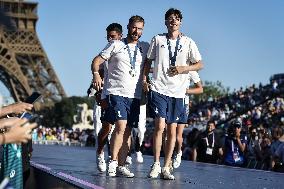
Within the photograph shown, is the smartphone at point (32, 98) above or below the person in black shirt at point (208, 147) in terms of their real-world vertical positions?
above

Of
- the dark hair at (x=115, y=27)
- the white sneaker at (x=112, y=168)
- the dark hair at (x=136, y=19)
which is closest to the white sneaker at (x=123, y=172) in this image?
the white sneaker at (x=112, y=168)

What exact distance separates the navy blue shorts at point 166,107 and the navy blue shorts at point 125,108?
0.24 metres

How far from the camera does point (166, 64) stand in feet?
24.5

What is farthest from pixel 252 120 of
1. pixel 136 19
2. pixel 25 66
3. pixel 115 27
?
pixel 25 66

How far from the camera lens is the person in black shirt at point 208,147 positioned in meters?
13.7

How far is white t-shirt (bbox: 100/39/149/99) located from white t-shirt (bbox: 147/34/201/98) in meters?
0.18

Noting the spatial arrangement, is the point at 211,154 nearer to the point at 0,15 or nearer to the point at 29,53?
the point at 0,15

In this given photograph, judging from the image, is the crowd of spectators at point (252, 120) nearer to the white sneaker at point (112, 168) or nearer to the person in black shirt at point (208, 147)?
the person in black shirt at point (208, 147)

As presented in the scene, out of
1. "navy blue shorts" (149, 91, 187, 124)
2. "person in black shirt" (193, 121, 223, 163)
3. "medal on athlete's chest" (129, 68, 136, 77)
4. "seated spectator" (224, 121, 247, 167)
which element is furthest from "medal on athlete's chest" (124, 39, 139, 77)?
"person in black shirt" (193, 121, 223, 163)

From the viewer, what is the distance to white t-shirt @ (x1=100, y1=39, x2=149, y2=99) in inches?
299

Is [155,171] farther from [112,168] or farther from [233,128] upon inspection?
[233,128]

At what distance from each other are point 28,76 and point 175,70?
182 feet

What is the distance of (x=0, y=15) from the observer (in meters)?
3.58

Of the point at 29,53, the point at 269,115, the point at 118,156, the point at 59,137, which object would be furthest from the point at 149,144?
the point at 29,53
